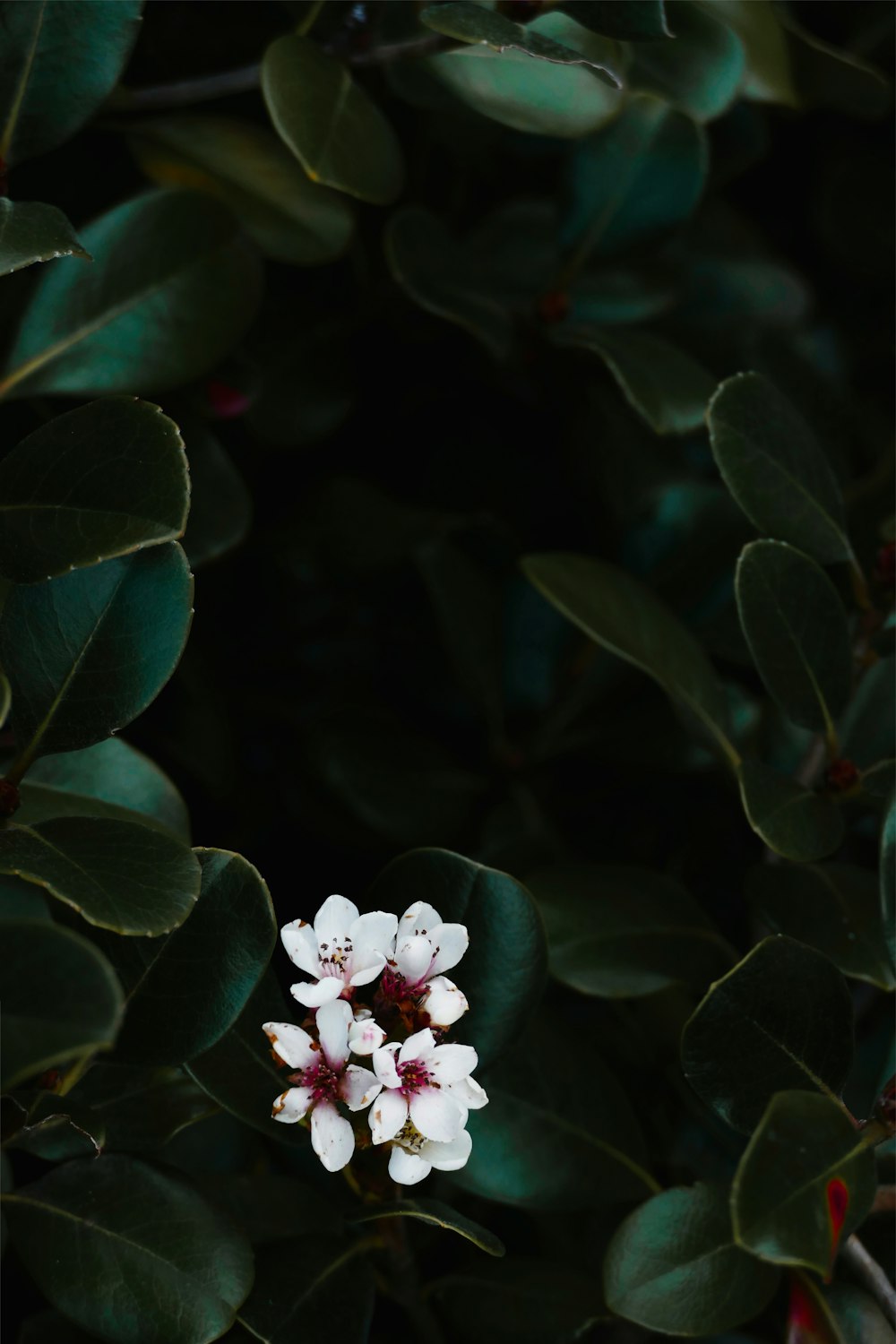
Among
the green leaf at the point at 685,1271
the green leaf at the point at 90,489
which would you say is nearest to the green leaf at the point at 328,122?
the green leaf at the point at 90,489

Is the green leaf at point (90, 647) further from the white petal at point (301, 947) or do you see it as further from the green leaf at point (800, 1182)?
the green leaf at point (800, 1182)

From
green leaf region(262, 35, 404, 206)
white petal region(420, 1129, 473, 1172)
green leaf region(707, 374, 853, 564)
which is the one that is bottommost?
white petal region(420, 1129, 473, 1172)

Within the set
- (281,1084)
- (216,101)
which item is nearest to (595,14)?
(216,101)

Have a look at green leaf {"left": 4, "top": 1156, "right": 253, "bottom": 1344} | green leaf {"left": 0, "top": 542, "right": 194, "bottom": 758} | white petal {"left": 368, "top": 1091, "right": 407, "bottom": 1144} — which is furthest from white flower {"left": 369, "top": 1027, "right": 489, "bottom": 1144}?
green leaf {"left": 0, "top": 542, "right": 194, "bottom": 758}

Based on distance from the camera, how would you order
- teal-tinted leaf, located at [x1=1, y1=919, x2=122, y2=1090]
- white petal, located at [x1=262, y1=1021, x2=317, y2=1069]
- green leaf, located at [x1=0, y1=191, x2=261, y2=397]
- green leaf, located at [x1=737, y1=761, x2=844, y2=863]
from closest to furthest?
teal-tinted leaf, located at [x1=1, y1=919, x2=122, y2=1090], white petal, located at [x1=262, y1=1021, x2=317, y2=1069], green leaf, located at [x1=737, y1=761, x2=844, y2=863], green leaf, located at [x1=0, y1=191, x2=261, y2=397]

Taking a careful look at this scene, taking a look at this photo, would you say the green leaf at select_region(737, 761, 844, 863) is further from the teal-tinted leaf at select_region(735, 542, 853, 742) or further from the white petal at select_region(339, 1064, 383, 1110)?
the white petal at select_region(339, 1064, 383, 1110)
